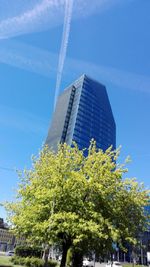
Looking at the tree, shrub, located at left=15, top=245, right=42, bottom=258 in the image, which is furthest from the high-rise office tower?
the tree

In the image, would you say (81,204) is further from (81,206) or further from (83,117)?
(83,117)

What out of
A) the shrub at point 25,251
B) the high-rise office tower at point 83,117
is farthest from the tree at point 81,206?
the high-rise office tower at point 83,117

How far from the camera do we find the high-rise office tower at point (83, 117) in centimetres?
14188

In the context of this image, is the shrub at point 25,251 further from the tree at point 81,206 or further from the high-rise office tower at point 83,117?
the high-rise office tower at point 83,117

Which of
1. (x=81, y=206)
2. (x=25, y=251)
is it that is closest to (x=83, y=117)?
(x=25, y=251)

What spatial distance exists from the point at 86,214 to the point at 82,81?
150 meters

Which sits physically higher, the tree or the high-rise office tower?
the high-rise office tower

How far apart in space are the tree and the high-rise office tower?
109876 millimetres

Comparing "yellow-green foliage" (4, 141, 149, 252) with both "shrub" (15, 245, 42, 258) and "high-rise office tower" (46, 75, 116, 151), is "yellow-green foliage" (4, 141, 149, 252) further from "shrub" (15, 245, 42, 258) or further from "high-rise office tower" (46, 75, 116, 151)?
"high-rise office tower" (46, 75, 116, 151)

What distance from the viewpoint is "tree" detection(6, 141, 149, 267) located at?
738 inches

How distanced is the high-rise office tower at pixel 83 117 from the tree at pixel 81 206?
360 ft

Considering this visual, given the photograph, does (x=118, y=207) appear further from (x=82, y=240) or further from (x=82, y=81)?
(x=82, y=81)

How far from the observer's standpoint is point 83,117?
484ft

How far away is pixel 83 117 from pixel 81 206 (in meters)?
128
